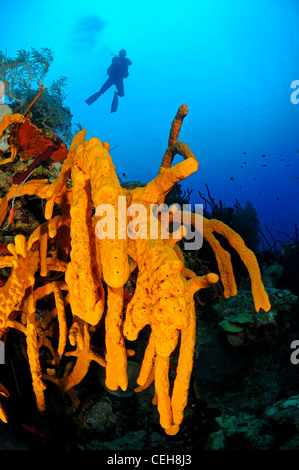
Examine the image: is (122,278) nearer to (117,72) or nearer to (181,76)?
(117,72)

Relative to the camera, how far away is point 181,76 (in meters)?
78.0

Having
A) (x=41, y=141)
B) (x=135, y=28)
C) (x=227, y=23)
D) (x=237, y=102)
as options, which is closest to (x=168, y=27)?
(x=135, y=28)

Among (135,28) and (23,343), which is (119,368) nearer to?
(23,343)

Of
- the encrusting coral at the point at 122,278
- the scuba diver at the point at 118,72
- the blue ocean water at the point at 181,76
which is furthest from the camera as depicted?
the blue ocean water at the point at 181,76

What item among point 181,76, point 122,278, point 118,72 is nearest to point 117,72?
point 118,72

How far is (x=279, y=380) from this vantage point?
3.31 meters

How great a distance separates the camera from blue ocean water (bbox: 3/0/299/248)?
66000 mm

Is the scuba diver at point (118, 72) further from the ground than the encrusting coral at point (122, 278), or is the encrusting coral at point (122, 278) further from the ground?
the scuba diver at point (118, 72)

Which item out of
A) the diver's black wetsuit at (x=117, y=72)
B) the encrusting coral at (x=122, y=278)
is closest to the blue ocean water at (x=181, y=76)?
the diver's black wetsuit at (x=117, y=72)

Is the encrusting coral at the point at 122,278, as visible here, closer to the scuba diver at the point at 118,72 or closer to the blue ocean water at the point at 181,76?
the scuba diver at the point at 118,72

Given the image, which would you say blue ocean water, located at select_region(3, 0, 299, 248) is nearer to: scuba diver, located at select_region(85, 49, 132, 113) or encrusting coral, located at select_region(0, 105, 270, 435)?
scuba diver, located at select_region(85, 49, 132, 113)

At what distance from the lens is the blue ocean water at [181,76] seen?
6600 cm

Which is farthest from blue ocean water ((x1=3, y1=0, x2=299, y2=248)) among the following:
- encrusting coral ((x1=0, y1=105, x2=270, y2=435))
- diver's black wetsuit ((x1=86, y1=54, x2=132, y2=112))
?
encrusting coral ((x1=0, y1=105, x2=270, y2=435))
